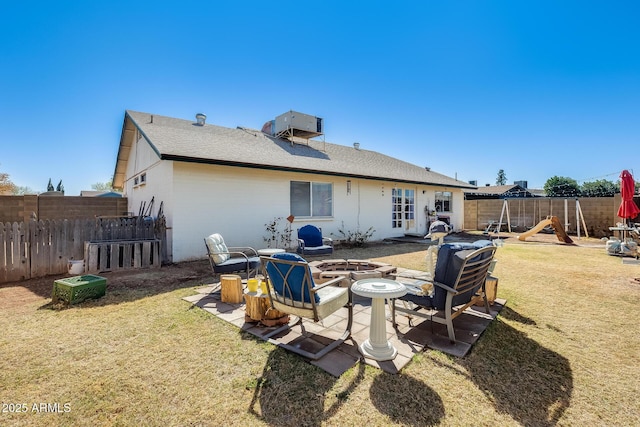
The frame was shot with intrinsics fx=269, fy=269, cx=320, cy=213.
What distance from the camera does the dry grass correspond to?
2010 millimetres

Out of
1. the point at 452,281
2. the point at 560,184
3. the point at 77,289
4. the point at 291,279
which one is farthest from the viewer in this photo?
the point at 560,184

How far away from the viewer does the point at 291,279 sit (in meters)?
2.93

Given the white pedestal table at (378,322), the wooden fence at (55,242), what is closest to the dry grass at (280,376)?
the white pedestal table at (378,322)

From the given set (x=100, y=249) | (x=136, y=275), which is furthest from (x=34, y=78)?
(x=136, y=275)

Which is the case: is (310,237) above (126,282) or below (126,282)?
above

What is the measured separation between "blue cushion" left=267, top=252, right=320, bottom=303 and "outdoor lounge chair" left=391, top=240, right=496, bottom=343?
1.32 m

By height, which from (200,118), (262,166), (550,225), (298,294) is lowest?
(298,294)

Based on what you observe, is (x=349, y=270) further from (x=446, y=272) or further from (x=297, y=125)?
(x=297, y=125)

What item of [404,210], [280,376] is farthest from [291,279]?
[404,210]

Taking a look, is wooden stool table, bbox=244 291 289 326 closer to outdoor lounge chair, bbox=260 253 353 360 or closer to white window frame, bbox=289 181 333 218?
outdoor lounge chair, bbox=260 253 353 360

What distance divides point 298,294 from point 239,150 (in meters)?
7.84

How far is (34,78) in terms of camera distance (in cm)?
1054

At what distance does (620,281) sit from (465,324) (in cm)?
483

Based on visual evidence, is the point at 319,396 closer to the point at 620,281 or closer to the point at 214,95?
the point at 620,281
